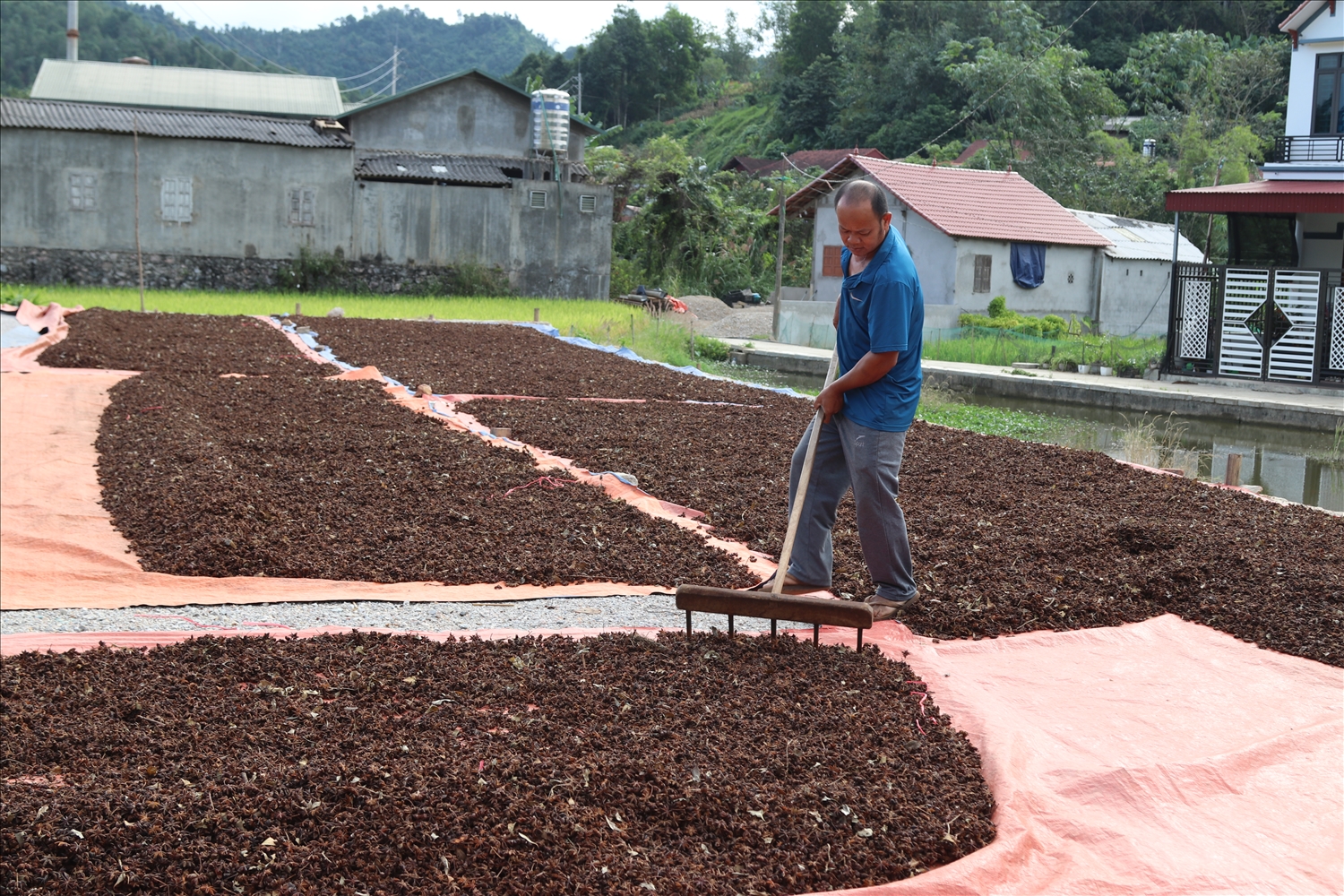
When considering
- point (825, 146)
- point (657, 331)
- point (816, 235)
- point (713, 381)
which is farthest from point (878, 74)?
point (713, 381)

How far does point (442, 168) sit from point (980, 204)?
11.6 m

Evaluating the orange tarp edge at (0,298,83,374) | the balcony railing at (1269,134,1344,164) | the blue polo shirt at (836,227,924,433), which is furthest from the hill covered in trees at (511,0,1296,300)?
the blue polo shirt at (836,227,924,433)

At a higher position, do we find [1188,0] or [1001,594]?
[1188,0]

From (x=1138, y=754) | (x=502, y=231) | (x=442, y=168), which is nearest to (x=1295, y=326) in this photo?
(x=1138, y=754)

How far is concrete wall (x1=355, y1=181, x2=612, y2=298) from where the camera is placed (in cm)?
2433

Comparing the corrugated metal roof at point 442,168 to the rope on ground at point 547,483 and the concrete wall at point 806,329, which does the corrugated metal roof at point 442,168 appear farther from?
the rope on ground at point 547,483

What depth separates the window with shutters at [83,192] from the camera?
22.2 meters

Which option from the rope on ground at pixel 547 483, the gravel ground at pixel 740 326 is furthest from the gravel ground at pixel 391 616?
the gravel ground at pixel 740 326

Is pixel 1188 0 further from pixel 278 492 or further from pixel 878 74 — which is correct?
pixel 278 492

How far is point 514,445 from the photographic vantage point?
24.6 feet

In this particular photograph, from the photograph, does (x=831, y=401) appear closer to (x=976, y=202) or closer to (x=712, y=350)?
(x=712, y=350)

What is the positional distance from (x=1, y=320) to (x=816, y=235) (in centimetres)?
1735

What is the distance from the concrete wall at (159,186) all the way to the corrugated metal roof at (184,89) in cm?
416

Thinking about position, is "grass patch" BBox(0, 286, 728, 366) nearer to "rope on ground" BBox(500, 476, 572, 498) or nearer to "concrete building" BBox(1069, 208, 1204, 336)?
"rope on ground" BBox(500, 476, 572, 498)
